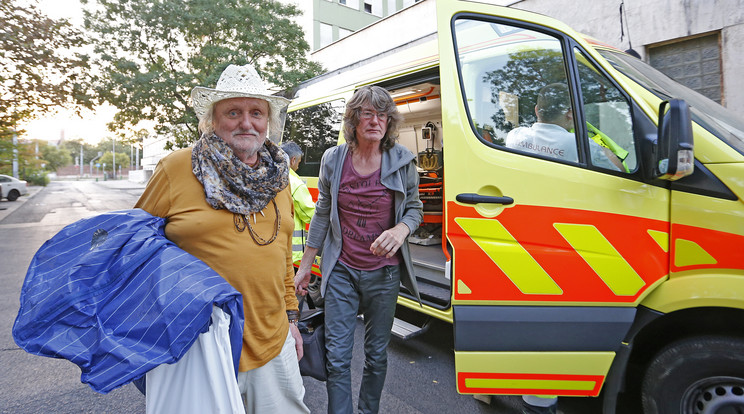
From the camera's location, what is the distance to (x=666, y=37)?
713cm

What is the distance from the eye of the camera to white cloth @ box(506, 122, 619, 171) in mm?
2143

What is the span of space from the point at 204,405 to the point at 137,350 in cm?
27

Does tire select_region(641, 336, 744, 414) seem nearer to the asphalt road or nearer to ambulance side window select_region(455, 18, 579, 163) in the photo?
the asphalt road

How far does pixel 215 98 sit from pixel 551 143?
1.66m

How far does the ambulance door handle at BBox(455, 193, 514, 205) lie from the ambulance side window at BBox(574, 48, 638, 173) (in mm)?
459

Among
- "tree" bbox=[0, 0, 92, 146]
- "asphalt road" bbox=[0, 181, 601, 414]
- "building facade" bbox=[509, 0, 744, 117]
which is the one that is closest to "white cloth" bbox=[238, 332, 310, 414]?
"asphalt road" bbox=[0, 181, 601, 414]

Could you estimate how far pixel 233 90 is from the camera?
1.63 m

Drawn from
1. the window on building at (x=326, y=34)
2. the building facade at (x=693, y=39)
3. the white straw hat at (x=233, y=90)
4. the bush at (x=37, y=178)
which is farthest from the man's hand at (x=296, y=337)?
the bush at (x=37, y=178)

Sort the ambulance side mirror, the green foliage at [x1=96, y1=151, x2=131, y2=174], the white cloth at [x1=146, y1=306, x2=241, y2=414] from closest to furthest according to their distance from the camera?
the white cloth at [x1=146, y1=306, x2=241, y2=414] → the ambulance side mirror → the green foliage at [x1=96, y1=151, x2=131, y2=174]

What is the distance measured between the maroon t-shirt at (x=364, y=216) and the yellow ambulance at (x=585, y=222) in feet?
1.12

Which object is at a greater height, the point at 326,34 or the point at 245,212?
the point at 326,34

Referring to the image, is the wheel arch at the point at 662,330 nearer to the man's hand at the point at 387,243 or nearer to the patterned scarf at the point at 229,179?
the man's hand at the point at 387,243

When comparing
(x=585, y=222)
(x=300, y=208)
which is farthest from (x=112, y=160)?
(x=585, y=222)

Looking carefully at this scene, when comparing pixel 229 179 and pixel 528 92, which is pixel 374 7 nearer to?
pixel 528 92
